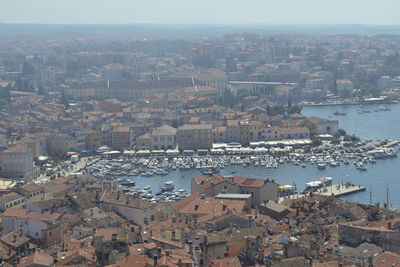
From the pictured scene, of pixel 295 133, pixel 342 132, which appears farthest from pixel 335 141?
pixel 342 132

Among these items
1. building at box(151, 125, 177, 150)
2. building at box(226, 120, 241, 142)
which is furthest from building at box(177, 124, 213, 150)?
building at box(226, 120, 241, 142)

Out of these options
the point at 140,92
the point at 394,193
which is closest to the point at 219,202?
the point at 394,193

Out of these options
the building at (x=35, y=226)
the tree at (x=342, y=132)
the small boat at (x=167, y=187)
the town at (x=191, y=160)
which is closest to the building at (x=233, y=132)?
the town at (x=191, y=160)

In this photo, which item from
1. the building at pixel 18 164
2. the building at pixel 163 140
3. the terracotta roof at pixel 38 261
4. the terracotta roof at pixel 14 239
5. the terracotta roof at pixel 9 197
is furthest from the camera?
the building at pixel 163 140

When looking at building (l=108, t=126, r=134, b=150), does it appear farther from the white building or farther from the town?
the white building

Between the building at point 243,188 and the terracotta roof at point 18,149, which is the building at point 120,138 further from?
the building at point 243,188

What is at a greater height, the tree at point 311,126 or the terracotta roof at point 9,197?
the terracotta roof at point 9,197
